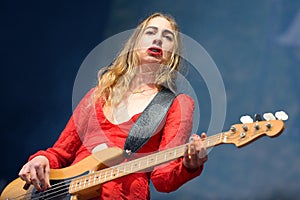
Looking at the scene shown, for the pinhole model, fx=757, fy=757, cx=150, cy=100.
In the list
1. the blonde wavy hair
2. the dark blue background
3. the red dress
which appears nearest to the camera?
the red dress

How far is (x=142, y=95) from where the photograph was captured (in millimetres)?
2547

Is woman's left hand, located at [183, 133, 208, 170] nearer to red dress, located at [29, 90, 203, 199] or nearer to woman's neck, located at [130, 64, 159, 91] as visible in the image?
red dress, located at [29, 90, 203, 199]

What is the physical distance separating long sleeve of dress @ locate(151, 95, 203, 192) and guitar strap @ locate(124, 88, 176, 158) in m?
0.03

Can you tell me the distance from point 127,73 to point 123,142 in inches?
13.8

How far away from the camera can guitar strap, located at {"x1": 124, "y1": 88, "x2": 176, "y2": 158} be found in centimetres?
231

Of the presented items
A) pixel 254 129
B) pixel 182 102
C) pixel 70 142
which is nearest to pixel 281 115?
pixel 254 129

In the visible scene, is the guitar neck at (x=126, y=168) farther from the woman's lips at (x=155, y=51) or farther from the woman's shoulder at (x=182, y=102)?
the woman's lips at (x=155, y=51)

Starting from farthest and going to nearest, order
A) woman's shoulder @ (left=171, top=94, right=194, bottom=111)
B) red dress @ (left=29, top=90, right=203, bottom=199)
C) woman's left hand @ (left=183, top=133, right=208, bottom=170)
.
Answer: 1. woman's shoulder @ (left=171, top=94, right=194, bottom=111)
2. red dress @ (left=29, top=90, right=203, bottom=199)
3. woman's left hand @ (left=183, top=133, right=208, bottom=170)

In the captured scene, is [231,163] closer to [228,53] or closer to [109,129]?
[228,53]

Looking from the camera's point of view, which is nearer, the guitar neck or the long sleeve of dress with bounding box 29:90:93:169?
the guitar neck

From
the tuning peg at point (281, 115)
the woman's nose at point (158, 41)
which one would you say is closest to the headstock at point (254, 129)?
the tuning peg at point (281, 115)

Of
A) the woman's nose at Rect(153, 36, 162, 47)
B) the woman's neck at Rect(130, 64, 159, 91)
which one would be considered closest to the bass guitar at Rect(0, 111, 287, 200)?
the woman's neck at Rect(130, 64, 159, 91)

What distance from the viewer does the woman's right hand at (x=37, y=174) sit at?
2312 millimetres

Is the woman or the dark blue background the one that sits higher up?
the dark blue background
